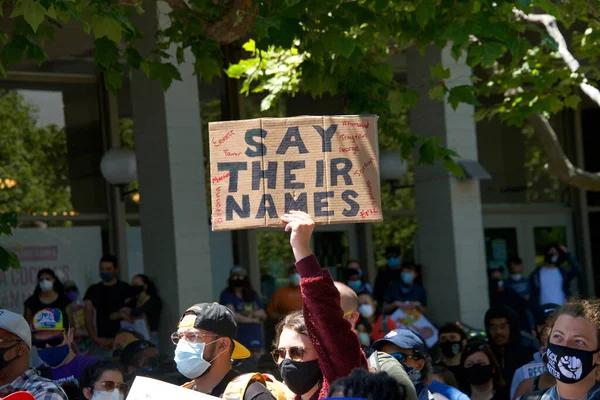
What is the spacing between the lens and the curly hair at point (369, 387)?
310cm

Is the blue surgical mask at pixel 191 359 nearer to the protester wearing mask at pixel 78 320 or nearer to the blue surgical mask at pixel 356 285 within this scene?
the protester wearing mask at pixel 78 320

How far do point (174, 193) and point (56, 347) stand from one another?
16.1 ft

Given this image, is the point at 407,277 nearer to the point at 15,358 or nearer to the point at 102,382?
the point at 102,382

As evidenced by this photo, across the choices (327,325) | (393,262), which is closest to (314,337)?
(327,325)

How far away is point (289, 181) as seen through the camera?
15.5 ft

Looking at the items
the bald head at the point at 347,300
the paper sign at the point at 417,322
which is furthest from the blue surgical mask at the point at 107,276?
the bald head at the point at 347,300

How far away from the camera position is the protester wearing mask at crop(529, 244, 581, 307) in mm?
13453

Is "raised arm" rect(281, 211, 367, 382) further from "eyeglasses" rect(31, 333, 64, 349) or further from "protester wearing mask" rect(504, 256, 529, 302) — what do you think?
"protester wearing mask" rect(504, 256, 529, 302)

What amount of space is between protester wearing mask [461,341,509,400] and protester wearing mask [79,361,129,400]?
2.93 m

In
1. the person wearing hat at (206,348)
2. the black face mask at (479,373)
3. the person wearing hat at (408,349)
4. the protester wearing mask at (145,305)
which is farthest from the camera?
the protester wearing mask at (145,305)

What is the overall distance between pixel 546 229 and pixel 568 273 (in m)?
5.05

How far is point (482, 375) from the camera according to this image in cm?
786

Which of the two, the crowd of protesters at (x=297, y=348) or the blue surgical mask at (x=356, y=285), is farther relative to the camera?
the blue surgical mask at (x=356, y=285)

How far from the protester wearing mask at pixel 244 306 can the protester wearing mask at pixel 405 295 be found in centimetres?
169
